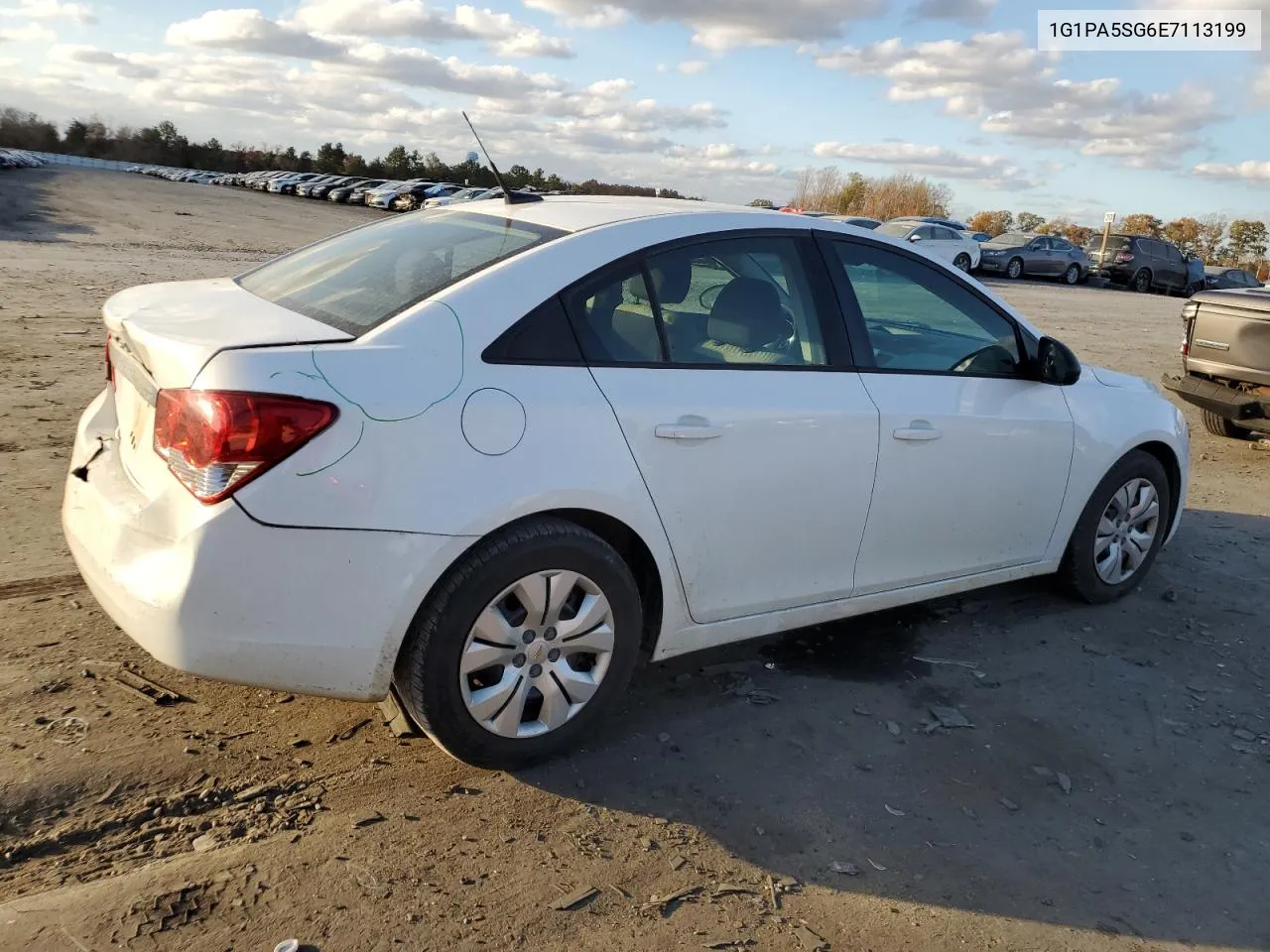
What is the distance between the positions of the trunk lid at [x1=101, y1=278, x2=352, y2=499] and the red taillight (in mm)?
115

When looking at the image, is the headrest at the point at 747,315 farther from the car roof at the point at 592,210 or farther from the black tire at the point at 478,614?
the black tire at the point at 478,614

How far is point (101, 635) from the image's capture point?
3891mm

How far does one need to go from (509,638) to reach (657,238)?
143cm

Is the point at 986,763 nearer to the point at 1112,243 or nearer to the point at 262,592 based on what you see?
the point at 262,592

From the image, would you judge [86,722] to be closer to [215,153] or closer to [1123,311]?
[1123,311]

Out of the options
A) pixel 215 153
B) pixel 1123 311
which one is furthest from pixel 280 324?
pixel 215 153

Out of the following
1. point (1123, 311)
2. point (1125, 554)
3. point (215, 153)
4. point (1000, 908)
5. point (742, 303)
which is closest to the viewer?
point (1000, 908)

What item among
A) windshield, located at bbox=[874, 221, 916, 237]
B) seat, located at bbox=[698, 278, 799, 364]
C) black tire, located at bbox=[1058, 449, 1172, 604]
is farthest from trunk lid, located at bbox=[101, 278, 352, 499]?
windshield, located at bbox=[874, 221, 916, 237]

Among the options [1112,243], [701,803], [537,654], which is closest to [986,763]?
[701,803]

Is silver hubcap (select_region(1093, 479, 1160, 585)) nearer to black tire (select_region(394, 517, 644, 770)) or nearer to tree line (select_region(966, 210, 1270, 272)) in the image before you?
black tire (select_region(394, 517, 644, 770))

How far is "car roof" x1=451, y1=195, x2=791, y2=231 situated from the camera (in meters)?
3.61

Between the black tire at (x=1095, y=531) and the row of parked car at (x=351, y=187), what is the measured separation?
3529 cm

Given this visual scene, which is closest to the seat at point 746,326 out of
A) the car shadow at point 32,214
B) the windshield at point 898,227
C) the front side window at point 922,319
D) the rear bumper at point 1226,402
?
the front side window at point 922,319

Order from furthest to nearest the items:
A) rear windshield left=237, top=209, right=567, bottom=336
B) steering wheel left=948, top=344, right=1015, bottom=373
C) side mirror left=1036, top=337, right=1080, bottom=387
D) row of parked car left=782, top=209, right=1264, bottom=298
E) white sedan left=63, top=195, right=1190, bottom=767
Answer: row of parked car left=782, top=209, right=1264, bottom=298, side mirror left=1036, top=337, right=1080, bottom=387, steering wheel left=948, top=344, right=1015, bottom=373, rear windshield left=237, top=209, right=567, bottom=336, white sedan left=63, top=195, right=1190, bottom=767
